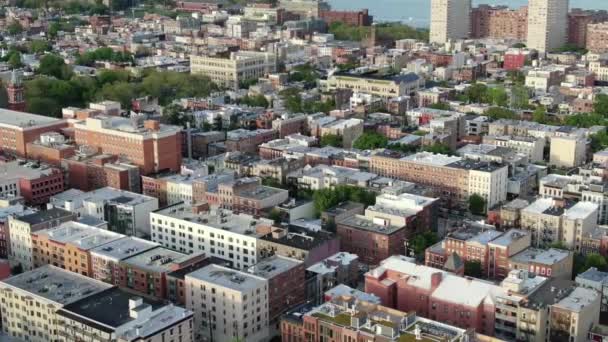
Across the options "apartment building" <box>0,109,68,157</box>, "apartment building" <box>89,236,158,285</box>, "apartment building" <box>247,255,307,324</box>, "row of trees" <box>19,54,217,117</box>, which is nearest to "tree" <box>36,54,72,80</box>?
"row of trees" <box>19,54,217,117</box>

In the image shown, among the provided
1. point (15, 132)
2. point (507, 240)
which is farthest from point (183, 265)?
point (15, 132)

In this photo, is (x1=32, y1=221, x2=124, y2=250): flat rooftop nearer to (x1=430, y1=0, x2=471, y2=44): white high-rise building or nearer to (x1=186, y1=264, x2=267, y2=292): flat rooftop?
(x1=186, y1=264, x2=267, y2=292): flat rooftop

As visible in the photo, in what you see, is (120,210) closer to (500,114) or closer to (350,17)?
(500,114)

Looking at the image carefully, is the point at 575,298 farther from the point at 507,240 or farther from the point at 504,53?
the point at 504,53

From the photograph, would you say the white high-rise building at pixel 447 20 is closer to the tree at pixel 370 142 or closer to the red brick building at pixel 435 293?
the tree at pixel 370 142

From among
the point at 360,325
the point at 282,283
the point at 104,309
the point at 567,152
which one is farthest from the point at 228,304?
the point at 567,152
